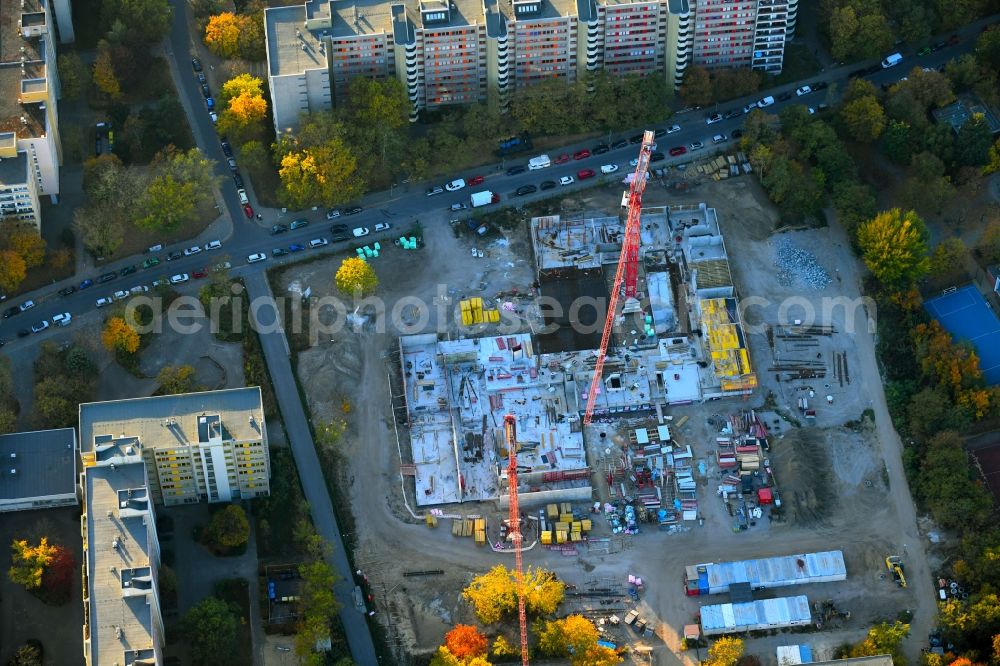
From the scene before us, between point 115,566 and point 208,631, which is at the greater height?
point 115,566

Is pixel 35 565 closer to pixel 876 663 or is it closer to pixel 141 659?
pixel 141 659

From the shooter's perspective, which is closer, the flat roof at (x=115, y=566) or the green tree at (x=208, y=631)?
the flat roof at (x=115, y=566)

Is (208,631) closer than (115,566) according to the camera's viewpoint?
No

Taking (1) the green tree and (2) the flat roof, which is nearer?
(2) the flat roof

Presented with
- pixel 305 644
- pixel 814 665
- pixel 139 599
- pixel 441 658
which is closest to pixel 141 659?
pixel 139 599
